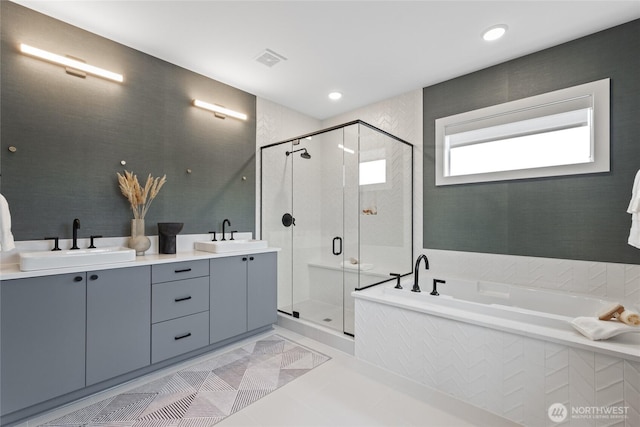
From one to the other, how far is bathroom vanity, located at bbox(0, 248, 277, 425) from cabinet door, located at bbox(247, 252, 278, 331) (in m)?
0.03

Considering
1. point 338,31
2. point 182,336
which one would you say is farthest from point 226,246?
point 338,31

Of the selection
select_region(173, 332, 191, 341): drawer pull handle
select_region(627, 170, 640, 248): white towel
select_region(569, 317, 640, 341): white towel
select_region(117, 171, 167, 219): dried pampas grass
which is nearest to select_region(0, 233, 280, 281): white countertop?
select_region(117, 171, 167, 219): dried pampas grass

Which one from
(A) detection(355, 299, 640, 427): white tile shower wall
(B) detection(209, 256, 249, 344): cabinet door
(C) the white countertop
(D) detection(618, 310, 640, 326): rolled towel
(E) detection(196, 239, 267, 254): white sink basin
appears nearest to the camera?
(A) detection(355, 299, 640, 427): white tile shower wall

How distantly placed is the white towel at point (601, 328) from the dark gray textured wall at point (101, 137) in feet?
9.86

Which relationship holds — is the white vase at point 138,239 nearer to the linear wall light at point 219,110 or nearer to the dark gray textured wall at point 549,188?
the linear wall light at point 219,110

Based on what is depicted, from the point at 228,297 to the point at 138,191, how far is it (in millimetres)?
1220

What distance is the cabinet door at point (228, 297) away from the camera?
252cm

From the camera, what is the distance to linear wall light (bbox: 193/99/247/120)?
2.92 meters

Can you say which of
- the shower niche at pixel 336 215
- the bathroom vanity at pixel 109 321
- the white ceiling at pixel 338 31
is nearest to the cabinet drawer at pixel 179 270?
the bathroom vanity at pixel 109 321

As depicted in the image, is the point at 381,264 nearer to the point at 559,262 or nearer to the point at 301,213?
the point at 301,213

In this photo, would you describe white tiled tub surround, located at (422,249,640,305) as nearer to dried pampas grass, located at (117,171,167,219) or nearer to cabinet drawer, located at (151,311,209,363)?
cabinet drawer, located at (151,311,209,363)

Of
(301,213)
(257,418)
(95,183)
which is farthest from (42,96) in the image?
(257,418)

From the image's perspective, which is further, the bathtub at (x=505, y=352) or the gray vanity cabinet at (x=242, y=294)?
the gray vanity cabinet at (x=242, y=294)

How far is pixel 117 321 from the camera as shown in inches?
76.9
